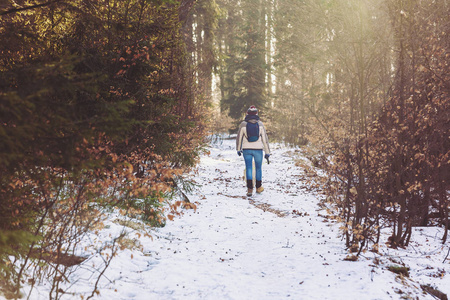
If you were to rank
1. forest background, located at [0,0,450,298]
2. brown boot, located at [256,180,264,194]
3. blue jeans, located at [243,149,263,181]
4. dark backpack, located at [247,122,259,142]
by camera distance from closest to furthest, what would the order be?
forest background, located at [0,0,450,298]
dark backpack, located at [247,122,259,142]
blue jeans, located at [243,149,263,181]
brown boot, located at [256,180,264,194]

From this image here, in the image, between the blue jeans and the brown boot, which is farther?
the brown boot

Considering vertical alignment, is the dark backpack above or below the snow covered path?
above

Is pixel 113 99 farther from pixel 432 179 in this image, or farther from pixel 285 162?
pixel 285 162

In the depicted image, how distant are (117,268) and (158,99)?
3.00 m

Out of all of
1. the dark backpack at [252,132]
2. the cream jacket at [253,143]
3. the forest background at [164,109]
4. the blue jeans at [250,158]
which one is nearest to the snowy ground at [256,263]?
the forest background at [164,109]

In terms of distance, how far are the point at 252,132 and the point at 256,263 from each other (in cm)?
531

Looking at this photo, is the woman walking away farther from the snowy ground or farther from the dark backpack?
the snowy ground

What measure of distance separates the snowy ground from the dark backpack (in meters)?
2.36

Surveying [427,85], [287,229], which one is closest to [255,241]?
[287,229]

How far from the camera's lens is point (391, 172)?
5.52 meters

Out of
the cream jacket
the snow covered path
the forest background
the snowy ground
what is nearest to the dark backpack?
the cream jacket

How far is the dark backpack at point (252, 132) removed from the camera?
10.3 metres

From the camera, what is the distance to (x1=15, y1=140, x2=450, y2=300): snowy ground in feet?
14.2

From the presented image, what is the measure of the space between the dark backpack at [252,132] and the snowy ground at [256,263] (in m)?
2.36
